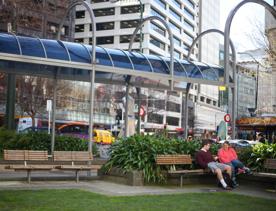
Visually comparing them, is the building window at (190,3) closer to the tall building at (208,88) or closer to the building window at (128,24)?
the tall building at (208,88)

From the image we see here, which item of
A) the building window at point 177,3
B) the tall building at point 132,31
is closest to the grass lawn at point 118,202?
the tall building at point 132,31

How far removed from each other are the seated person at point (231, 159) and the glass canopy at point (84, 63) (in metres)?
5.13

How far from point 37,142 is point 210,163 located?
33.9ft

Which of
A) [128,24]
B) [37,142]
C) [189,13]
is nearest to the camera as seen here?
[37,142]

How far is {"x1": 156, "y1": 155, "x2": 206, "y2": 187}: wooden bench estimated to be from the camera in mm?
14163

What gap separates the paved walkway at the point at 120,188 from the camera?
1229 cm

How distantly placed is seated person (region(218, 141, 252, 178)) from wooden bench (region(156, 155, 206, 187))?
73 cm

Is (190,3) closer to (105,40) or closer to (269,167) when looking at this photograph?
(105,40)

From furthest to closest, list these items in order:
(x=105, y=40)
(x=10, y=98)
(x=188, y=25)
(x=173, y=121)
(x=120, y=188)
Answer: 1. (x=188, y=25)
2. (x=173, y=121)
3. (x=105, y=40)
4. (x=10, y=98)
5. (x=120, y=188)

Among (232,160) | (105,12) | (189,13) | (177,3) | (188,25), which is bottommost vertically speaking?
(232,160)

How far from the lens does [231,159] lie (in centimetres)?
1454

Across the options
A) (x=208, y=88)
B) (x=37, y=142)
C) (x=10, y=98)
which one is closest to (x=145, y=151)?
(x=37, y=142)

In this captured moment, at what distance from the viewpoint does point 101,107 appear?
263ft

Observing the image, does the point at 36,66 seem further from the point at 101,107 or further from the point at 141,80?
the point at 101,107
